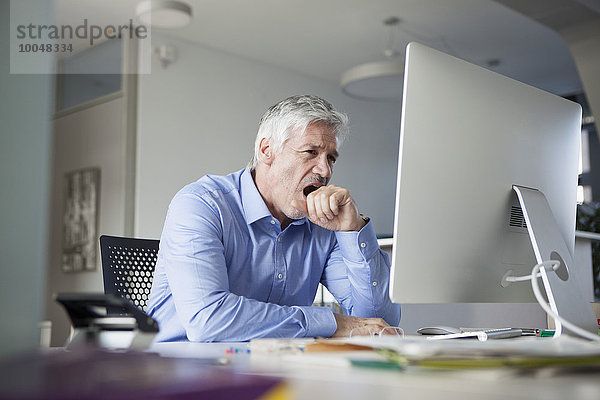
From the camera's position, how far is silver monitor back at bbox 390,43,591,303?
1080 mm

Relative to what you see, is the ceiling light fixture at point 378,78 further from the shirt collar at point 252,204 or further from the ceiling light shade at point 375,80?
the shirt collar at point 252,204

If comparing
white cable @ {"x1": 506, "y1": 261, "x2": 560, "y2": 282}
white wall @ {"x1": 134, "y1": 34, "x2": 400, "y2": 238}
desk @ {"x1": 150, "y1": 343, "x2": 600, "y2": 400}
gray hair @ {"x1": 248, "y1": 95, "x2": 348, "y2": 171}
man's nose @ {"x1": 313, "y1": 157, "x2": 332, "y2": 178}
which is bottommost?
desk @ {"x1": 150, "y1": 343, "x2": 600, "y2": 400}

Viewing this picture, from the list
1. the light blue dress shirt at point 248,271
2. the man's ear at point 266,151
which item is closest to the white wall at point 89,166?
the man's ear at point 266,151

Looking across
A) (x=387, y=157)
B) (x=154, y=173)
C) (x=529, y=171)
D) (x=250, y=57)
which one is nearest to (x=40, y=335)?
(x=529, y=171)

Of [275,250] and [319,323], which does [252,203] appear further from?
[319,323]

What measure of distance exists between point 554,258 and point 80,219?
Answer: 17.9 ft

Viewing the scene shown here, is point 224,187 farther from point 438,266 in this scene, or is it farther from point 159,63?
point 159,63

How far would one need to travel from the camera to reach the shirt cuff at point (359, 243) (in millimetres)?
1686

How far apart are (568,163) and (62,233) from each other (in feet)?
18.5

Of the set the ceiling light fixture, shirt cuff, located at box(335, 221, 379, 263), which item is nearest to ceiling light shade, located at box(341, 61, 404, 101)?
the ceiling light fixture

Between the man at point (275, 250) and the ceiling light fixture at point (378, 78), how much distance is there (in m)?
3.40

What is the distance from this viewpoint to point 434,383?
0.61 meters

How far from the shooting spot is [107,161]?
5.85 metres

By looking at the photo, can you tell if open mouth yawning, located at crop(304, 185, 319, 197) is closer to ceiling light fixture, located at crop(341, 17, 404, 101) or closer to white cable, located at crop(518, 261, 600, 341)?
white cable, located at crop(518, 261, 600, 341)
